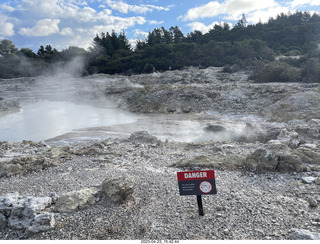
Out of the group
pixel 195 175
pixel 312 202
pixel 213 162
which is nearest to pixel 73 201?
pixel 195 175

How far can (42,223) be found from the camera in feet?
11.9

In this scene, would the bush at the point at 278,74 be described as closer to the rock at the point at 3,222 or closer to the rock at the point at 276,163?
the rock at the point at 276,163

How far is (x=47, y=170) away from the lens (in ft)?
20.6

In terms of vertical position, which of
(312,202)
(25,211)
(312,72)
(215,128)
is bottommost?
(215,128)

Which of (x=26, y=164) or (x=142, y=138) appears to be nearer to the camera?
(x=26, y=164)

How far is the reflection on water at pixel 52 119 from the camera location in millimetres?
13148

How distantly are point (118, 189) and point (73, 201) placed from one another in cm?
78

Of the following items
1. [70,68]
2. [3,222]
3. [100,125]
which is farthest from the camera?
[70,68]

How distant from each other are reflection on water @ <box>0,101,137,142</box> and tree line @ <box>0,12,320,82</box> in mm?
16729

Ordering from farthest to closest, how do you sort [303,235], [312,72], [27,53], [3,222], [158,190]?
[27,53], [312,72], [158,190], [3,222], [303,235]

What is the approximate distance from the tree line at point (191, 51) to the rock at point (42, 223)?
27609 mm

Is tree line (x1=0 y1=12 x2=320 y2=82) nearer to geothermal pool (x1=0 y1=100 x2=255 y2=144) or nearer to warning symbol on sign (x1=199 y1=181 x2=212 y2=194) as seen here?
geothermal pool (x1=0 y1=100 x2=255 y2=144)

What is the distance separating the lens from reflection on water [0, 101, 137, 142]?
43.1 feet

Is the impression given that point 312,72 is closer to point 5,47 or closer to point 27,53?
point 27,53
